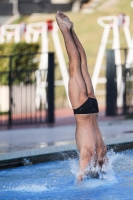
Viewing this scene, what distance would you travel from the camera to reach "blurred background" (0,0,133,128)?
14.2 meters

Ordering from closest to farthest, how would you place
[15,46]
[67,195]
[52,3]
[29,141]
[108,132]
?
[67,195]
[29,141]
[108,132]
[15,46]
[52,3]

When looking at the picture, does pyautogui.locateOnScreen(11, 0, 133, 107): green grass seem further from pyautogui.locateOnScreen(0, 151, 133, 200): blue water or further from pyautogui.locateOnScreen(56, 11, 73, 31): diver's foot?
pyautogui.locateOnScreen(56, 11, 73, 31): diver's foot

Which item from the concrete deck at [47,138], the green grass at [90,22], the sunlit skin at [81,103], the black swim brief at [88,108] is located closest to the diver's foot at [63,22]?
the sunlit skin at [81,103]

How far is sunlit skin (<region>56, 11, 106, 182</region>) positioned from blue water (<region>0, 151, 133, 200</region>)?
22 centimetres

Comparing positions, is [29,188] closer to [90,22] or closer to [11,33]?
[11,33]

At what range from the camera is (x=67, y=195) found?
20.3 feet

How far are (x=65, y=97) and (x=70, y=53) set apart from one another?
52.2 ft

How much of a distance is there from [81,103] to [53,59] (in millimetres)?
7367

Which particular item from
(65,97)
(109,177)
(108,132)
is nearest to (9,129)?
(108,132)

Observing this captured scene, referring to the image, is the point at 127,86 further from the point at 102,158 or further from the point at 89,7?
the point at 89,7

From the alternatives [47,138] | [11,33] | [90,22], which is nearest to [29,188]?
[47,138]

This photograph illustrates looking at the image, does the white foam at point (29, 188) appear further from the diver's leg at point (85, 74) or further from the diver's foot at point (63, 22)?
the diver's foot at point (63, 22)

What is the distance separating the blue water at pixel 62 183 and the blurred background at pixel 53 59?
16.5 ft

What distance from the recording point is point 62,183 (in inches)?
268
